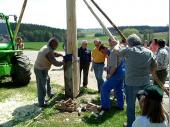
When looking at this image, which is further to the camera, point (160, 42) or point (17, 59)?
point (17, 59)

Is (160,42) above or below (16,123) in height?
above

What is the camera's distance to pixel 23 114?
9.77 metres

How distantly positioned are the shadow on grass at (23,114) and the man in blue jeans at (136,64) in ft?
9.15

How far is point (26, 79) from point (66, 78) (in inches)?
113

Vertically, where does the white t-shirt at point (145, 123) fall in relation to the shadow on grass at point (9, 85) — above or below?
above

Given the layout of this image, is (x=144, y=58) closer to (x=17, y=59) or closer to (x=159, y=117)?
(x=159, y=117)

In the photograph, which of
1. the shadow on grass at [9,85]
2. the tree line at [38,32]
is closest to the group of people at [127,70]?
the shadow on grass at [9,85]

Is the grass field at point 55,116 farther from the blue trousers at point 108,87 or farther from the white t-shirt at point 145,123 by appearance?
the white t-shirt at point 145,123

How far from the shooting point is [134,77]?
747cm

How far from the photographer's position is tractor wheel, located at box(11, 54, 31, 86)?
520 inches

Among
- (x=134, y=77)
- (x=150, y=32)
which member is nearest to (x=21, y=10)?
(x=134, y=77)

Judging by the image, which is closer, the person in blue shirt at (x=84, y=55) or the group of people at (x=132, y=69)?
the group of people at (x=132, y=69)

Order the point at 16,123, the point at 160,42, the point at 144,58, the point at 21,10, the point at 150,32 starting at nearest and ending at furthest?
the point at 144,58 → the point at 16,123 → the point at 160,42 → the point at 21,10 → the point at 150,32

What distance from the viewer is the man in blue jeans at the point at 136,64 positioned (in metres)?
7.39
